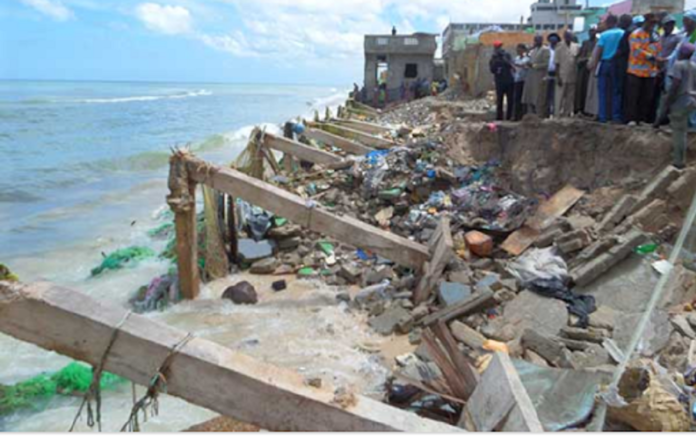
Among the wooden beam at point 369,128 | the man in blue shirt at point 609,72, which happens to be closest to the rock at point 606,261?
the man in blue shirt at point 609,72

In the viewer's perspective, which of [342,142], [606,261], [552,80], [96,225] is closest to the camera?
[606,261]

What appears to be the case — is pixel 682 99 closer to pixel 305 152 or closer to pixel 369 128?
pixel 305 152

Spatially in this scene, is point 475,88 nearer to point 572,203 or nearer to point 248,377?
point 572,203

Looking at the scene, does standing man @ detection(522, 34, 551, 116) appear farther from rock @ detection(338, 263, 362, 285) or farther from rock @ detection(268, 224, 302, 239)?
rock @ detection(268, 224, 302, 239)

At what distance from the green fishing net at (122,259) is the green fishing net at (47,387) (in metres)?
3.33

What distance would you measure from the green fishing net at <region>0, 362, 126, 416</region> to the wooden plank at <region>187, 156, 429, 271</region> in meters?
2.44

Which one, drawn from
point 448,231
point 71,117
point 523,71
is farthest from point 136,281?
point 71,117

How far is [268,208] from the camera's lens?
20.0 feet

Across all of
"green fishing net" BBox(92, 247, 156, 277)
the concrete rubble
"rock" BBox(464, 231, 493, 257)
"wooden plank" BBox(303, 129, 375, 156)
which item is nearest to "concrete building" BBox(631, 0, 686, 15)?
the concrete rubble

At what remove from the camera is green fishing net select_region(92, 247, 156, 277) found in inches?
312

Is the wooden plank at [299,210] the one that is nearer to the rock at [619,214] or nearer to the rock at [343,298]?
the rock at [343,298]

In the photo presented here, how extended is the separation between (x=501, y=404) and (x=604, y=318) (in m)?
2.33

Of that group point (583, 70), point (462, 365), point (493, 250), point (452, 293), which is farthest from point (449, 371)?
point (583, 70)

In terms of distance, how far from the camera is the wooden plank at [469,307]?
508 cm
